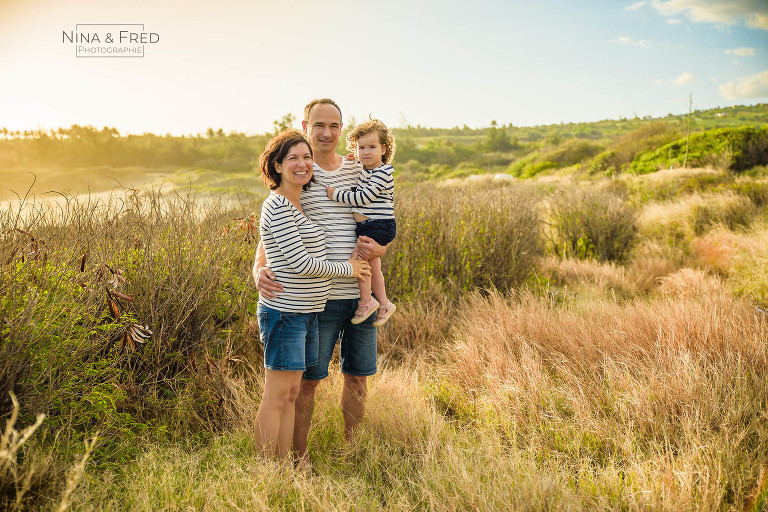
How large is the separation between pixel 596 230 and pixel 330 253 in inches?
337

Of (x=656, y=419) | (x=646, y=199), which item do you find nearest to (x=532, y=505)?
(x=656, y=419)

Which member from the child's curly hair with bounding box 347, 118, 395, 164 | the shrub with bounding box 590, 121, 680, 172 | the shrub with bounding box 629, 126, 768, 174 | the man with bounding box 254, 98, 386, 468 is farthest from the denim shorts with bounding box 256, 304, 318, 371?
the shrub with bounding box 590, 121, 680, 172

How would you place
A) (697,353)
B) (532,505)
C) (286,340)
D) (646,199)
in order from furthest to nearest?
(646,199) → (697,353) → (286,340) → (532,505)

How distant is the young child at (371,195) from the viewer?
2760 millimetres

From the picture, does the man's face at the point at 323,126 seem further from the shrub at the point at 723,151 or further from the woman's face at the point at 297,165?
the shrub at the point at 723,151

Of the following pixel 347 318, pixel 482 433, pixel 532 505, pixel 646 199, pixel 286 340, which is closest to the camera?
pixel 532 505

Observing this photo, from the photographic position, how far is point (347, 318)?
296 centimetres

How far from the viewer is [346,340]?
10.1 feet

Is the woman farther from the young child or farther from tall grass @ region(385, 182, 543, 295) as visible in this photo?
tall grass @ region(385, 182, 543, 295)

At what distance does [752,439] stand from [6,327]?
420cm

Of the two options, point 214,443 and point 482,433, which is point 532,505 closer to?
point 482,433

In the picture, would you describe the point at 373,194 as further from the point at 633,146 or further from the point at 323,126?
the point at 633,146

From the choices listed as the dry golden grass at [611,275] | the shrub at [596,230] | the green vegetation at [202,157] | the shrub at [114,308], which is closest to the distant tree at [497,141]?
the green vegetation at [202,157]

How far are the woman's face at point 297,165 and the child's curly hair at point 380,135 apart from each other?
17.5 inches
